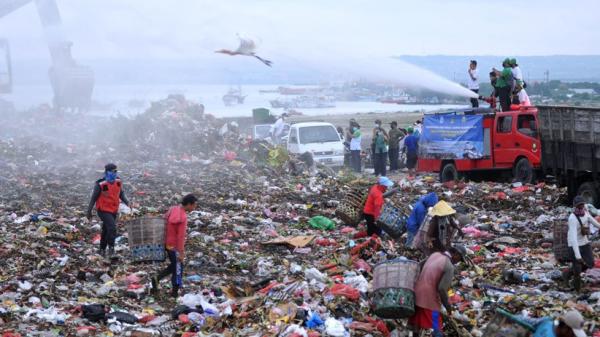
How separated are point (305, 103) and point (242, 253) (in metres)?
60.2

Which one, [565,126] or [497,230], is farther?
[565,126]

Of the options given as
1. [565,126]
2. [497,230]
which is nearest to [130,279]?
[497,230]

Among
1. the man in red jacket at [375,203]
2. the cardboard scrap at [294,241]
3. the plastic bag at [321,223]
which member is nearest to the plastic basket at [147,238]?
the cardboard scrap at [294,241]

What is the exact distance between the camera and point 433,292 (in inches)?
320

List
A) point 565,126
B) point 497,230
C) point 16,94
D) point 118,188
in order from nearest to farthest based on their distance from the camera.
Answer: point 118,188 → point 497,230 → point 565,126 → point 16,94

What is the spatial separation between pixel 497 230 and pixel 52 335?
8.09 meters

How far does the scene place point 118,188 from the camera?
12.9 meters

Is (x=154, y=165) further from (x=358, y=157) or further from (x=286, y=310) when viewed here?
(x=286, y=310)

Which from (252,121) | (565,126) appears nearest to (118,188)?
(565,126)

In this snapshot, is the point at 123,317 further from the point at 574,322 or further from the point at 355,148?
the point at 355,148

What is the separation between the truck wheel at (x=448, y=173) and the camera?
2134cm

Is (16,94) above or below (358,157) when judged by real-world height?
above

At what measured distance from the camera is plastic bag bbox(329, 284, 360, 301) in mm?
10180

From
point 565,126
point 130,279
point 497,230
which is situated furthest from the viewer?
point 565,126
